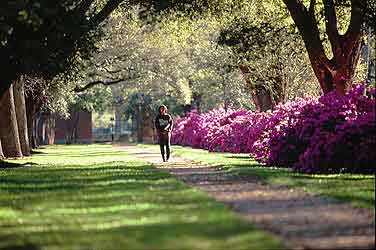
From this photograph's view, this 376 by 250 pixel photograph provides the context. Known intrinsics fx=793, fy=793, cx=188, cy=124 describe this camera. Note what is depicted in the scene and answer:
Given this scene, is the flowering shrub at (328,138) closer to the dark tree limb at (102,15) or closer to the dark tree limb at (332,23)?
the dark tree limb at (332,23)

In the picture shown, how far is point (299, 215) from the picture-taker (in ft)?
30.1

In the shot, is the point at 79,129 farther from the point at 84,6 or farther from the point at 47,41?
the point at 47,41

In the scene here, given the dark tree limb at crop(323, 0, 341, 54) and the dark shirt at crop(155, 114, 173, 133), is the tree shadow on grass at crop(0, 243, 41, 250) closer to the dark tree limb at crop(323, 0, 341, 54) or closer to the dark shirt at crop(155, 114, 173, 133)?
the dark tree limb at crop(323, 0, 341, 54)

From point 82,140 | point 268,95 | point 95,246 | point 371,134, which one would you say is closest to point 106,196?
point 95,246

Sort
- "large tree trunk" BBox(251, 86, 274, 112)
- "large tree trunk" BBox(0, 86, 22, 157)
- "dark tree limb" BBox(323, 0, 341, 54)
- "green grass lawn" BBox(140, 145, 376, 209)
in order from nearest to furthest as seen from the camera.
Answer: "green grass lawn" BBox(140, 145, 376, 209) < "dark tree limb" BBox(323, 0, 341, 54) < "large tree trunk" BBox(0, 86, 22, 157) < "large tree trunk" BBox(251, 86, 274, 112)

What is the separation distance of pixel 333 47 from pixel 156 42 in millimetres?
15992

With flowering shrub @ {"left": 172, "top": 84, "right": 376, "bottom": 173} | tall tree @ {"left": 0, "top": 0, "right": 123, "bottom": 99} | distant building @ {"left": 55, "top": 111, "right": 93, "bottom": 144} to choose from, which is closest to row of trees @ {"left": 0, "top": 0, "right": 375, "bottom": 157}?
tall tree @ {"left": 0, "top": 0, "right": 123, "bottom": 99}

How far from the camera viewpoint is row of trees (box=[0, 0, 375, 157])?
63.9 feet

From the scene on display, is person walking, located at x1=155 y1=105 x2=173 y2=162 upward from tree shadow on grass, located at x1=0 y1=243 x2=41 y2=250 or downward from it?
upward

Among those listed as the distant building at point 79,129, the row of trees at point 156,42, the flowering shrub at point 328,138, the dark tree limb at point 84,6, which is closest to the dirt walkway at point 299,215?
the flowering shrub at point 328,138

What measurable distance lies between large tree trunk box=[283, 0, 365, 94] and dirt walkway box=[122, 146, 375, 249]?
9385mm

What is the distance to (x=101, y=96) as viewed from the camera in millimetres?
68875

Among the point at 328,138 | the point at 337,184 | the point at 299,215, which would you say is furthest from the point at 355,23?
the point at 299,215

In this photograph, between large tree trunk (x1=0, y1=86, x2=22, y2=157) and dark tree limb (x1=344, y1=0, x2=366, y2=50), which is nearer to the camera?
dark tree limb (x1=344, y1=0, x2=366, y2=50)
